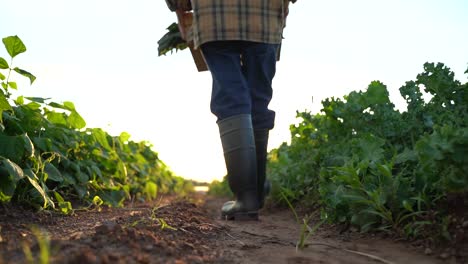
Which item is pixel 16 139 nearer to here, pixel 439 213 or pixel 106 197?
pixel 106 197

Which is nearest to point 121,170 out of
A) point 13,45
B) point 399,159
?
point 13,45

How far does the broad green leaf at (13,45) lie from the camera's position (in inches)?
117

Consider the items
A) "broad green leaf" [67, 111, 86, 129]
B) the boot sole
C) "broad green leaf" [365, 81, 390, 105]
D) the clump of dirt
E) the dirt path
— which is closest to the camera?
the clump of dirt

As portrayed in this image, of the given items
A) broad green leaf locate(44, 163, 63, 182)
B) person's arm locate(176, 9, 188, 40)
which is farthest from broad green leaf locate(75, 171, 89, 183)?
person's arm locate(176, 9, 188, 40)

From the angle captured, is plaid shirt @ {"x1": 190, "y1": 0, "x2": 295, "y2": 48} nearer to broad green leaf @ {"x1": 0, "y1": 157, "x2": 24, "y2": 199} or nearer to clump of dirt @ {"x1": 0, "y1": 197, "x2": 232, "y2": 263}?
clump of dirt @ {"x1": 0, "y1": 197, "x2": 232, "y2": 263}

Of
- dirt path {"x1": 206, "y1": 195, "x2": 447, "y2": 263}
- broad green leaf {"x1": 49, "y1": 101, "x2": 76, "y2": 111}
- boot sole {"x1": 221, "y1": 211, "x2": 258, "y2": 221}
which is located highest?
broad green leaf {"x1": 49, "y1": 101, "x2": 76, "y2": 111}

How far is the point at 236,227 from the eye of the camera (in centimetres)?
285

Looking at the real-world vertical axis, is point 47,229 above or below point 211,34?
below

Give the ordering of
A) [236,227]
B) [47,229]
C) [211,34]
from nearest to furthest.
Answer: [47,229]
[236,227]
[211,34]

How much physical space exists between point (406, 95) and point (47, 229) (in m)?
2.19

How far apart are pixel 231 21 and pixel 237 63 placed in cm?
25

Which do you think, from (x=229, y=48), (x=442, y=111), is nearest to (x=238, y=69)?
(x=229, y=48)

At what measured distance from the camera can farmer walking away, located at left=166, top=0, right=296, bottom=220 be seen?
312 cm

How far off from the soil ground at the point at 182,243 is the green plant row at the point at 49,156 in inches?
7.1
